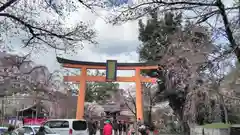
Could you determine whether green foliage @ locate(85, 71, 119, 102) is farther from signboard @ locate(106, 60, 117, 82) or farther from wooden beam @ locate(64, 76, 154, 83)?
signboard @ locate(106, 60, 117, 82)

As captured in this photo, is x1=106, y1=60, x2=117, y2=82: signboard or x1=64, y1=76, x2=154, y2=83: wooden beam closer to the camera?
x1=106, y1=60, x2=117, y2=82: signboard

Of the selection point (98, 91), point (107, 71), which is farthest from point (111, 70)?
point (98, 91)

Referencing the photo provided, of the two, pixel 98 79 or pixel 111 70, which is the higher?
pixel 111 70

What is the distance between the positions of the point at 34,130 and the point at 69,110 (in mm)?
32474

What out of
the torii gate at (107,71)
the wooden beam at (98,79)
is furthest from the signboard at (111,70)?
the wooden beam at (98,79)

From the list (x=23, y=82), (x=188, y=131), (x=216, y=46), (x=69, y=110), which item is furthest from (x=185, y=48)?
(x=69, y=110)

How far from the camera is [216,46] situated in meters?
11.4

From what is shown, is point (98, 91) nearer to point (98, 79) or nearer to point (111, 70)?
point (98, 79)

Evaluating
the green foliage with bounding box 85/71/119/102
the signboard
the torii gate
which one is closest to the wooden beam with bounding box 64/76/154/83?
the torii gate

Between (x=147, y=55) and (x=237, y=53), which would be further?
(x=147, y=55)

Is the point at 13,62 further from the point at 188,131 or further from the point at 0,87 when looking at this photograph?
the point at 188,131

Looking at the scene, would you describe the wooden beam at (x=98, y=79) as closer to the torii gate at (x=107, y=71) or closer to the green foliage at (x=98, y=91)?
the torii gate at (x=107, y=71)

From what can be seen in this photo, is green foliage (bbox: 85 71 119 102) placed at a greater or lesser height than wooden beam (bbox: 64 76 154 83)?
greater

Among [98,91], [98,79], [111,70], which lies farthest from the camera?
[98,91]
